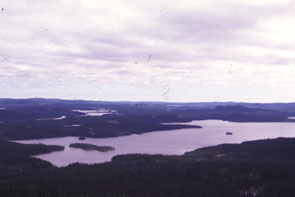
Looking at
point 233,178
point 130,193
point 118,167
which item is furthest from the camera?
point 118,167

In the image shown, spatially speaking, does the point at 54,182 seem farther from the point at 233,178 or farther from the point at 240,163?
the point at 240,163

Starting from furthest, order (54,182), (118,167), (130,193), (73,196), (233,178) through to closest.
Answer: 1. (118,167)
2. (233,178)
3. (54,182)
4. (130,193)
5. (73,196)

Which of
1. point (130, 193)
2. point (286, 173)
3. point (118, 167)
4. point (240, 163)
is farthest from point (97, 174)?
point (286, 173)

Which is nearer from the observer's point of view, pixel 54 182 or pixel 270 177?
pixel 54 182

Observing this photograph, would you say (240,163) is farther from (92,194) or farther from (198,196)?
(92,194)

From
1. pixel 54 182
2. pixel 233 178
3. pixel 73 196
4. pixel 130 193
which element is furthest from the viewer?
pixel 233 178

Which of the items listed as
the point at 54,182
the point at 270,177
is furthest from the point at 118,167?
Result: the point at 270,177

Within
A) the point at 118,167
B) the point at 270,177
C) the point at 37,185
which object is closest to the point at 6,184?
the point at 37,185

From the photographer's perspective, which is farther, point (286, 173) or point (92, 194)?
point (286, 173)
